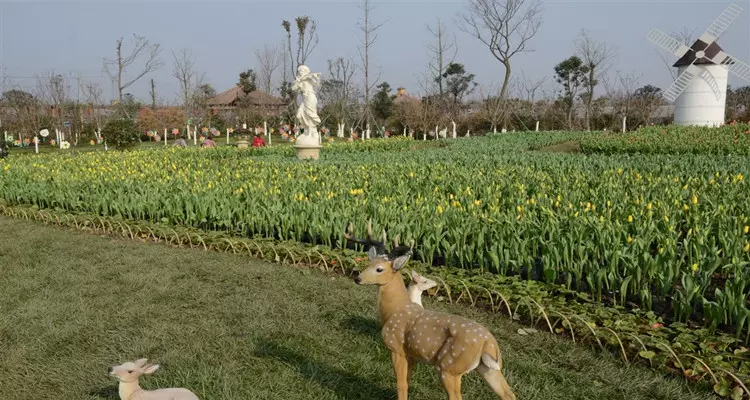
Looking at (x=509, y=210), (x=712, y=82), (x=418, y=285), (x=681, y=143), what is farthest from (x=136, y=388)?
(x=712, y=82)

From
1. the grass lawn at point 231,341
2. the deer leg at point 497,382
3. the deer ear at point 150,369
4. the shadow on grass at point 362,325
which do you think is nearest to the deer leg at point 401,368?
the deer leg at point 497,382

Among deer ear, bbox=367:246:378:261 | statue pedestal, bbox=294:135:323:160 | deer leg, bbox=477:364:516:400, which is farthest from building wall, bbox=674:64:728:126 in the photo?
deer leg, bbox=477:364:516:400

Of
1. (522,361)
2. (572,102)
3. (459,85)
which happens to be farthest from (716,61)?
(522,361)

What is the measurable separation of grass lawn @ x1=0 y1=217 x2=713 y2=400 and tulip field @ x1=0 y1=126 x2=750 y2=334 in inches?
33.7

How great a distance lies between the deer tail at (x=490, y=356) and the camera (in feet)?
7.36

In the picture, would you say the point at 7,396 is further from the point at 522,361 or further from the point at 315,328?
the point at 522,361

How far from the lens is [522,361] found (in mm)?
3439

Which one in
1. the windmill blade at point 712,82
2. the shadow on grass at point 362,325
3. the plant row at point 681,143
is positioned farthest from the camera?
the windmill blade at point 712,82

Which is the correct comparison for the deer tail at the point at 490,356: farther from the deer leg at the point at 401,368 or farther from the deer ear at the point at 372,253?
the deer ear at the point at 372,253

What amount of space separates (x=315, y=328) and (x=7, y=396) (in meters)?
1.97

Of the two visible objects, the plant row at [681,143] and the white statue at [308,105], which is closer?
the plant row at [681,143]

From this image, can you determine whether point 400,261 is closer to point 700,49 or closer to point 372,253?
point 372,253

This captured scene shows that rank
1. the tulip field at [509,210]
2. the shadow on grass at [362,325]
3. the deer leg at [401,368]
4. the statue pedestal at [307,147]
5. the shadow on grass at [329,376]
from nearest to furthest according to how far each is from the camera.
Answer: the deer leg at [401,368] → the shadow on grass at [329,376] → the shadow on grass at [362,325] → the tulip field at [509,210] → the statue pedestal at [307,147]

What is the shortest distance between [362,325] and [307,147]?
1214 centimetres
